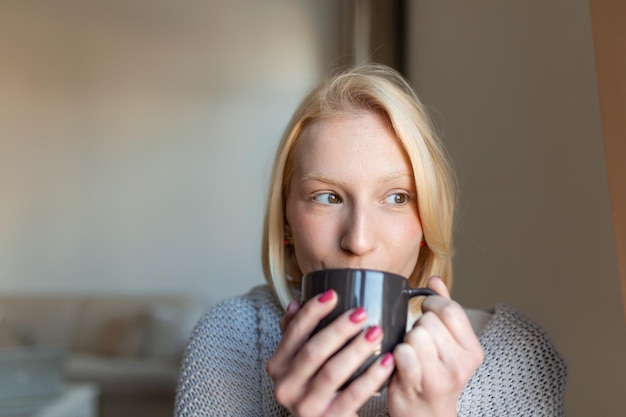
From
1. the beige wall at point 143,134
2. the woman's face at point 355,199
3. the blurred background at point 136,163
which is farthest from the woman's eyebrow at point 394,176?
the beige wall at point 143,134

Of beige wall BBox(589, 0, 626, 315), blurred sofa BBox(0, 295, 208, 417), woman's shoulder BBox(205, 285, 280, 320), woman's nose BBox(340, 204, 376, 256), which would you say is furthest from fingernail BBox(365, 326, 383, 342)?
blurred sofa BBox(0, 295, 208, 417)

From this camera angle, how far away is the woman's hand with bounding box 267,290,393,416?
498 mm

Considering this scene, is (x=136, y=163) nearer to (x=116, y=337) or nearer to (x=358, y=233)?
(x=116, y=337)

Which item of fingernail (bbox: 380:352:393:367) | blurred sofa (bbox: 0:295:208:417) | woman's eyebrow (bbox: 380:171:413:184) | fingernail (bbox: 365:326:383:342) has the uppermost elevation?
woman's eyebrow (bbox: 380:171:413:184)

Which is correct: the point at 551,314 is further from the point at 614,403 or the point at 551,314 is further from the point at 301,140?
the point at 301,140

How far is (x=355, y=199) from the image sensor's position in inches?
26.8

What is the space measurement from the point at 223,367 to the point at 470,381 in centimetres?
31

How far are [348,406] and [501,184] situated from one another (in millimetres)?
608

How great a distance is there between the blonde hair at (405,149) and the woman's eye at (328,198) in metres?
0.10

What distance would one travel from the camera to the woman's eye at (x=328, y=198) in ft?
2.29

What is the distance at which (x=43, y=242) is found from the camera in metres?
3.55

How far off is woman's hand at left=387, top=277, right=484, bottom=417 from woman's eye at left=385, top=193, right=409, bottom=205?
189 millimetres

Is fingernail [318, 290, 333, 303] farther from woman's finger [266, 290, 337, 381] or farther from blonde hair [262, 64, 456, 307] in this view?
blonde hair [262, 64, 456, 307]

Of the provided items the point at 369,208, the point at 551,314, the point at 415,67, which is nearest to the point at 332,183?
the point at 369,208
